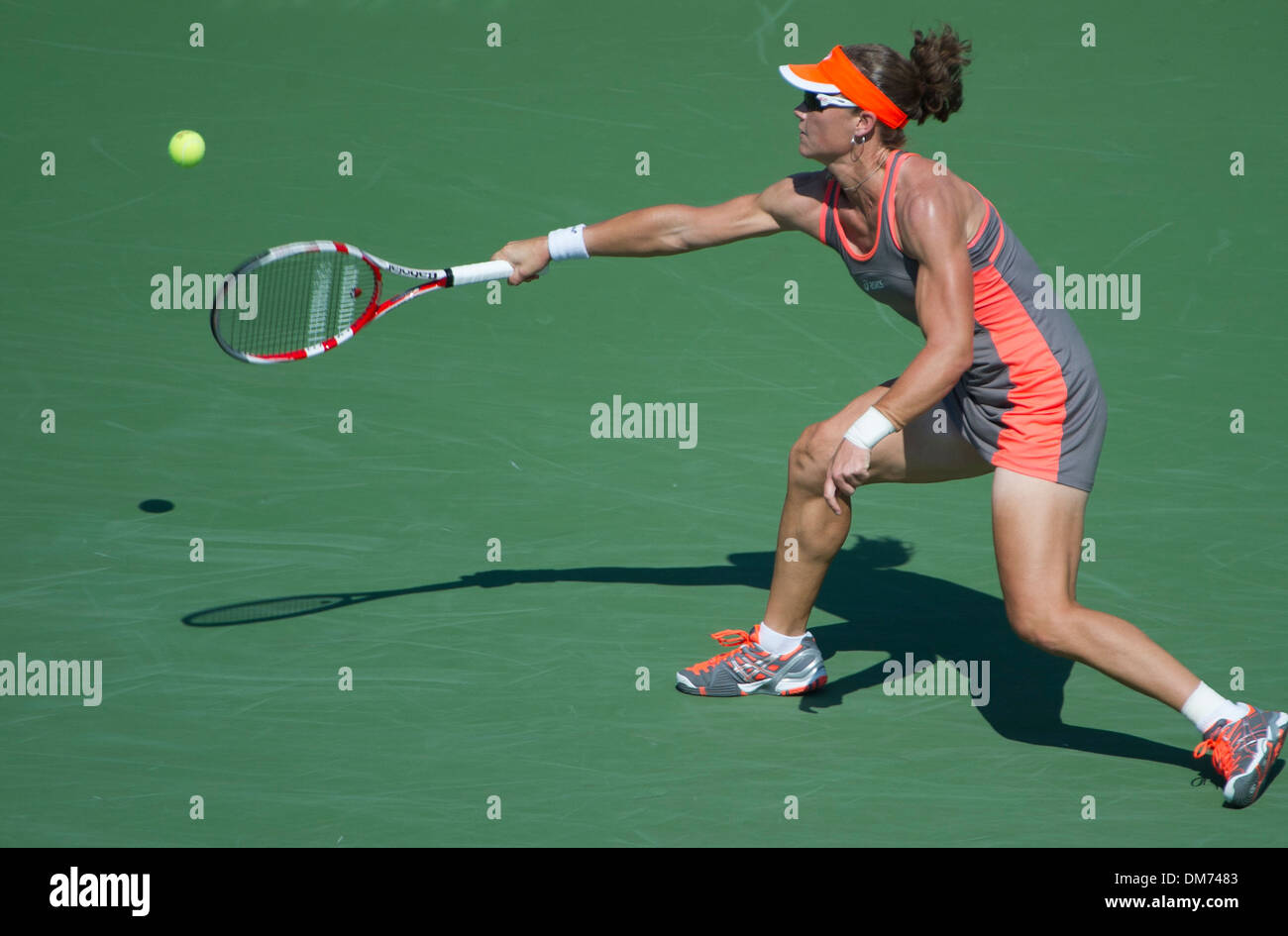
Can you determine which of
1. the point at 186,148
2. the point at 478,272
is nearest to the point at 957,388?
the point at 478,272

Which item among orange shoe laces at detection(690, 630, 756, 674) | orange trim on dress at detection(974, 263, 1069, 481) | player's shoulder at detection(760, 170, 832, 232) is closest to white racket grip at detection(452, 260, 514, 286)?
player's shoulder at detection(760, 170, 832, 232)

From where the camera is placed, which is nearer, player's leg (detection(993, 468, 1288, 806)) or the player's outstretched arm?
player's leg (detection(993, 468, 1288, 806))

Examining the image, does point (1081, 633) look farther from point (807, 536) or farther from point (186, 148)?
point (186, 148)

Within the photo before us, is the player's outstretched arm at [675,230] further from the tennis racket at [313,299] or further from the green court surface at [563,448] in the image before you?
the green court surface at [563,448]

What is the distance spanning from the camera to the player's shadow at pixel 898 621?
4.45 m

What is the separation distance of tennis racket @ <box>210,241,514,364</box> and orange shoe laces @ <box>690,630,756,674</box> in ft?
4.53

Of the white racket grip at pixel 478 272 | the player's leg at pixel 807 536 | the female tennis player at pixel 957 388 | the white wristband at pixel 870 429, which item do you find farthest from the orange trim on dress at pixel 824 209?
the white racket grip at pixel 478 272

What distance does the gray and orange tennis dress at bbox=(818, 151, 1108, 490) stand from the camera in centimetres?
410

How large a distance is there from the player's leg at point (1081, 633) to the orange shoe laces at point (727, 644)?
0.97 meters

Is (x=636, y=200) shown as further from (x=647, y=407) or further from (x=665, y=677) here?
(x=665, y=677)

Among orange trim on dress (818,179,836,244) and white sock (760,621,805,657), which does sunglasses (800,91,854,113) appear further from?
white sock (760,621,805,657)

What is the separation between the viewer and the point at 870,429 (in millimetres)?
3957

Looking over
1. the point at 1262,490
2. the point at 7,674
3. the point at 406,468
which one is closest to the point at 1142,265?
the point at 1262,490

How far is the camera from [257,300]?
15.7 feet
